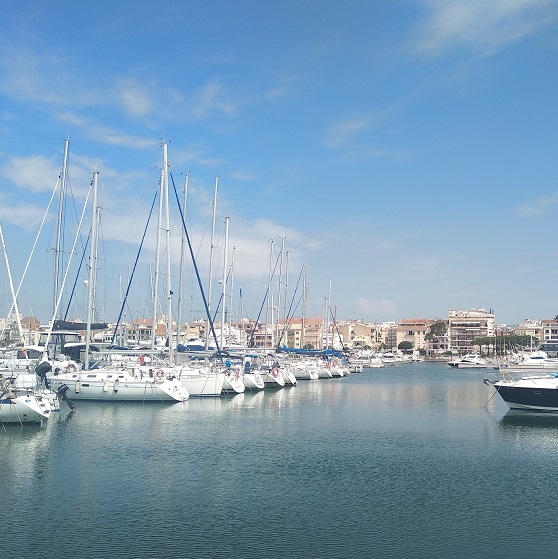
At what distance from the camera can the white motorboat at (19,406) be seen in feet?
98.2

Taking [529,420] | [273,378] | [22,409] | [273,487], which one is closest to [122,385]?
[22,409]

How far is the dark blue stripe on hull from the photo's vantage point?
3984 cm

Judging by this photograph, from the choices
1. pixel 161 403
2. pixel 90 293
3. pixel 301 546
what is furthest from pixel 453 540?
pixel 90 293

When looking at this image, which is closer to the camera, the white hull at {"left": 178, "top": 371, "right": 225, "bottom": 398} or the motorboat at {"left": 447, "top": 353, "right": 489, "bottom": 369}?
the white hull at {"left": 178, "top": 371, "right": 225, "bottom": 398}

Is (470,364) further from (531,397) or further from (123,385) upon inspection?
(123,385)

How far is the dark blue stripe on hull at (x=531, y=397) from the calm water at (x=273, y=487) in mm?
2081

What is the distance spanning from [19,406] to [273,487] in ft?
46.6

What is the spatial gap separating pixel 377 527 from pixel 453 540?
78.6 inches

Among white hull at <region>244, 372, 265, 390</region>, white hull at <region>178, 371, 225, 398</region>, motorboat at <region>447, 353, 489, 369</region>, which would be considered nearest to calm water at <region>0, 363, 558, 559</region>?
white hull at <region>178, 371, 225, 398</region>

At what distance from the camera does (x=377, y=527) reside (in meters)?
17.6

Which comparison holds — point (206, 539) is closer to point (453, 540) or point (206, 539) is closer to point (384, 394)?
point (453, 540)

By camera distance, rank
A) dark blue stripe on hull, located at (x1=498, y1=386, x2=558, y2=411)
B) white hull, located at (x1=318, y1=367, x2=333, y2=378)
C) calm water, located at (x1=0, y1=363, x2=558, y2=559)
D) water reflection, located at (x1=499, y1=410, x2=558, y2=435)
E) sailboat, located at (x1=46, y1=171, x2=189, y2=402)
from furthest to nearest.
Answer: white hull, located at (x1=318, y1=367, x2=333, y2=378), sailboat, located at (x1=46, y1=171, x2=189, y2=402), dark blue stripe on hull, located at (x1=498, y1=386, x2=558, y2=411), water reflection, located at (x1=499, y1=410, x2=558, y2=435), calm water, located at (x1=0, y1=363, x2=558, y2=559)

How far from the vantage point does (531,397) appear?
40.4 metres

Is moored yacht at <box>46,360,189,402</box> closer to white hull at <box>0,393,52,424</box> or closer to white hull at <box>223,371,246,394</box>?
white hull at <box>223,371,246,394</box>
